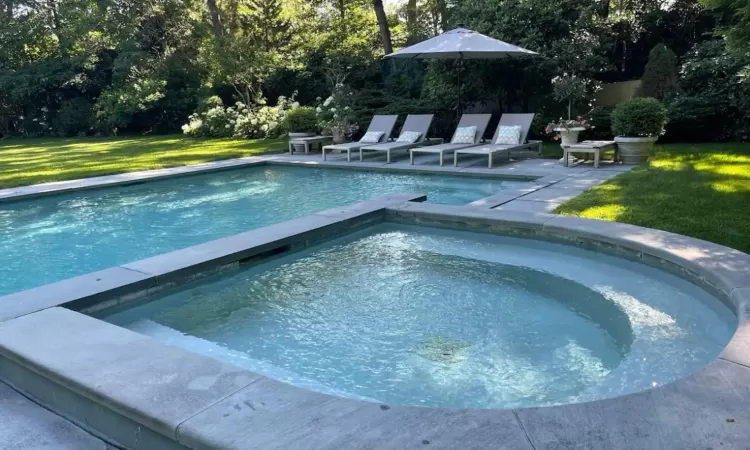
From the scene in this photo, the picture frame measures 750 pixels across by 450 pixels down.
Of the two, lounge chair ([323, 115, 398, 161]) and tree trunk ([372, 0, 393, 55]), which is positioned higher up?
tree trunk ([372, 0, 393, 55])

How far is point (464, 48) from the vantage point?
35.4ft

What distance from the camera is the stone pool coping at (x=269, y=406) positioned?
221cm

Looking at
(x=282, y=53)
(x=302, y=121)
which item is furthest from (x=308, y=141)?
(x=282, y=53)

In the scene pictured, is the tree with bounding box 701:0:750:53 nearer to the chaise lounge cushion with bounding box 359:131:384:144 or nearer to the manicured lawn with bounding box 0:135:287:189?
the chaise lounge cushion with bounding box 359:131:384:144

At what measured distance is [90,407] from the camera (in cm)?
271

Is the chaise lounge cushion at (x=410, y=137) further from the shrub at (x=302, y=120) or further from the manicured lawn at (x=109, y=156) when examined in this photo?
the manicured lawn at (x=109, y=156)

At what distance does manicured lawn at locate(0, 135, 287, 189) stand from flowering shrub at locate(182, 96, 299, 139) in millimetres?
566

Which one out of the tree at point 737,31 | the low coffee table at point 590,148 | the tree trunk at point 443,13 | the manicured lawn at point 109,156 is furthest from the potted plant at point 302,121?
the tree at point 737,31

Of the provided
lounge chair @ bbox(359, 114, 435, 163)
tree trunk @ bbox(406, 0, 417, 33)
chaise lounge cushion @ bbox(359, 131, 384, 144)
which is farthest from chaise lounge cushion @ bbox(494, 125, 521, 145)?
tree trunk @ bbox(406, 0, 417, 33)

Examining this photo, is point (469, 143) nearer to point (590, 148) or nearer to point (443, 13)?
point (590, 148)

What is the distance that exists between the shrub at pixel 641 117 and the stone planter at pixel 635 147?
6.0 inches

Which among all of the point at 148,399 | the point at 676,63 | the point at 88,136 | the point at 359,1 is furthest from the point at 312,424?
the point at 88,136

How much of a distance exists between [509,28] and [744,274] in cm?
996

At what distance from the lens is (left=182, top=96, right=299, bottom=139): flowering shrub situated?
1712 cm
